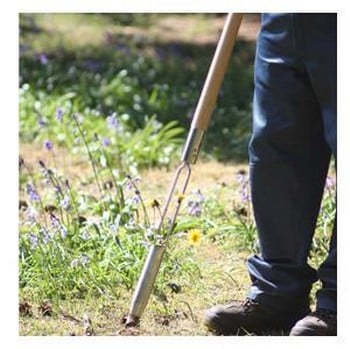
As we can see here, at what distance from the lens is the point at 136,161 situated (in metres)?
6.02

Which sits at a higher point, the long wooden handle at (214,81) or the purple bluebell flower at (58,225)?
the long wooden handle at (214,81)

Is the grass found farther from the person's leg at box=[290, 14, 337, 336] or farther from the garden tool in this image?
the person's leg at box=[290, 14, 337, 336]

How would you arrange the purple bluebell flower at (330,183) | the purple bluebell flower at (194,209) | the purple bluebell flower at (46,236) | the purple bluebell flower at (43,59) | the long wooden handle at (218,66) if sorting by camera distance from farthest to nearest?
the purple bluebell flower at (43,59), the purple bluebell flower at (330,183), the purple bluebell flower at (194,209), the purple bluebell flower at (46,236), the long wooden handle at (218,66)

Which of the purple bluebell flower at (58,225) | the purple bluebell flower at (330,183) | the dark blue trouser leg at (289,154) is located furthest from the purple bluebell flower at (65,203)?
the purple bluebell flower at (330,183)

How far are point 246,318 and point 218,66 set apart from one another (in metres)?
0.86

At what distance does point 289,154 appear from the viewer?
12.0 feet

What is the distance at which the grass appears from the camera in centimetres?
410

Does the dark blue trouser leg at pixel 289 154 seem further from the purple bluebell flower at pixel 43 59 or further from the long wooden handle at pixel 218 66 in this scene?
the purple bluebell flower at pixel 43 59

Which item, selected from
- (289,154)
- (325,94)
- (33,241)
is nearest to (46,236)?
(33,241)

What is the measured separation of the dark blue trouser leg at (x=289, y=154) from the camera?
346 cm

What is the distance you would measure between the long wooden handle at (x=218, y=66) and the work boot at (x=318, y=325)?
0.77 meters

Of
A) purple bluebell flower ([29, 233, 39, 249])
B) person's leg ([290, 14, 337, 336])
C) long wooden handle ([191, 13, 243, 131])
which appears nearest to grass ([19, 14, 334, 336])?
purple bluebell flower ([29, 233, 39, 249])
